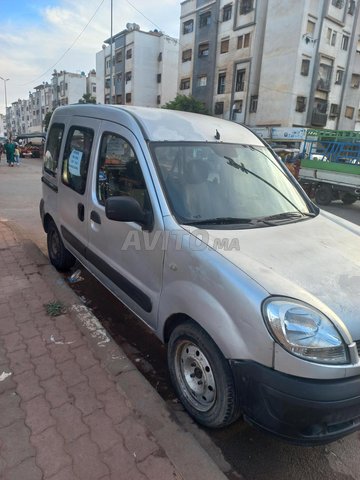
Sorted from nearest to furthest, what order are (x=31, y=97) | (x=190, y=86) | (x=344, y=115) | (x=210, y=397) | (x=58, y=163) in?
1. (x=210, y=397)
2. (x=58, y=163)
3. (x=344, y=115)
4. (x=190, y=86)
5. (x=31, y=97)

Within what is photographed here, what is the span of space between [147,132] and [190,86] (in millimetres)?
38605

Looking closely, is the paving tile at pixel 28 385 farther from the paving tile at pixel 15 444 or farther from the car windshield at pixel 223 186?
the car windshield at pixel 223 186

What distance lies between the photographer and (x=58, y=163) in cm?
421

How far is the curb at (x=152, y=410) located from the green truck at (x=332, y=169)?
11.0 metres

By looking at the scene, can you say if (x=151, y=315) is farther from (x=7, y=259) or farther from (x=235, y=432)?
(x=7, y=259)

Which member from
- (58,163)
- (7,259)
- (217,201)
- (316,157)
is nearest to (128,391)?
(217,201)

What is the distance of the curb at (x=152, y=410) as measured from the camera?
1.93 meters

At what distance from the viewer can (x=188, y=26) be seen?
123 feet

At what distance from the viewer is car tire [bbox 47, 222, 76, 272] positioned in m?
4.47

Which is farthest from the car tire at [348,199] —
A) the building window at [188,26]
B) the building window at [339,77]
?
the building window at [188,26]

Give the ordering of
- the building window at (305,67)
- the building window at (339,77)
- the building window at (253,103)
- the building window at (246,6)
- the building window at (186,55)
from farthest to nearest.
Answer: the building window at (186,55) → the building window at (339,77) → the building window at (253,103) → the building window at (246,6) → the building window at (305,67)

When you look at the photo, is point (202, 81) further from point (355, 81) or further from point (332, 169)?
point (332, 169)

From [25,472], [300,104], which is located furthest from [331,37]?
[25,472]

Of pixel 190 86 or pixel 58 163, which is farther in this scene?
pixel 190 86
